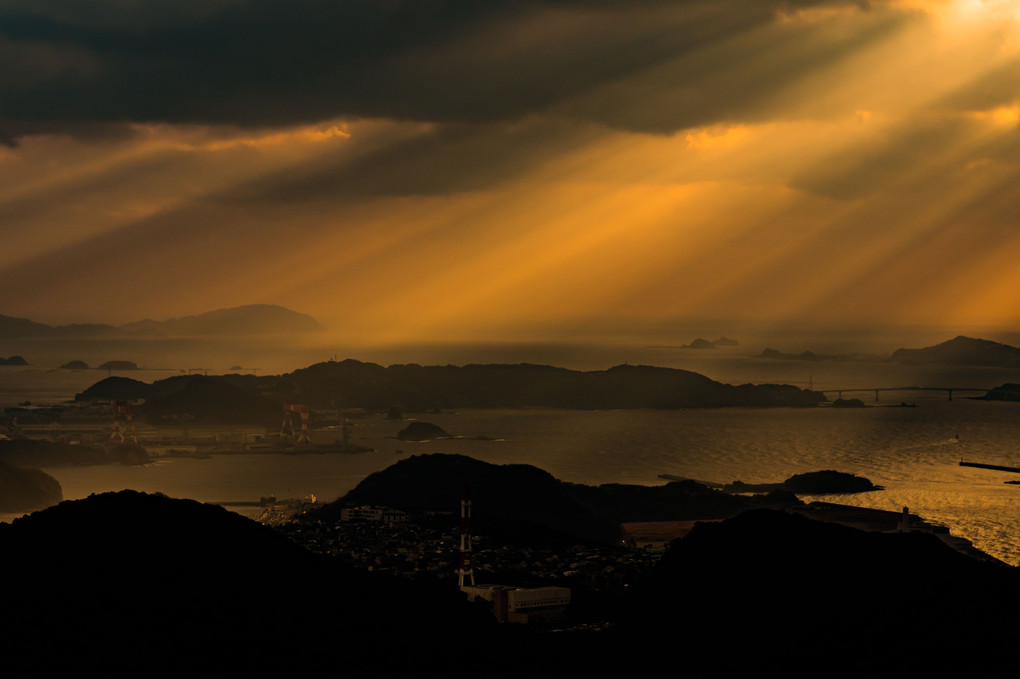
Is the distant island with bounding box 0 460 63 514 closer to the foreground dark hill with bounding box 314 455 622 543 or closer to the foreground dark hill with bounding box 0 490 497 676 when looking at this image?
the foreground dark hill with bounding box 314 455 622 543

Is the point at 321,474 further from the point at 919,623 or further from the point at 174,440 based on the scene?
the point at 919,623

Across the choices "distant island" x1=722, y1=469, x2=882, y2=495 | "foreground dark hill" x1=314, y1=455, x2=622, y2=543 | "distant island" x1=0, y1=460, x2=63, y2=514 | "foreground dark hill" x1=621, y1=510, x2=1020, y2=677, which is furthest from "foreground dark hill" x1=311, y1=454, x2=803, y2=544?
"foreground dark hill" x1=621, y1=510, x2=1020, y2=677

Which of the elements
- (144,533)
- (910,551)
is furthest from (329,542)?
(910,551)

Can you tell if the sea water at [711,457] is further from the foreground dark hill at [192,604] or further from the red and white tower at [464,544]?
the foreground dark hill at [192,604]

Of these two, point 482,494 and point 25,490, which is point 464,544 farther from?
point 25,490

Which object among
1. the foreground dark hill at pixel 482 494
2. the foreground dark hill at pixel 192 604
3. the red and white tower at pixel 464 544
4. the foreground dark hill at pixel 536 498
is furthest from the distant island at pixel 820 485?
the foreground dark hill at pixel 192 604

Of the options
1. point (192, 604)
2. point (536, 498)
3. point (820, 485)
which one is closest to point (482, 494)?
point (536, 498)

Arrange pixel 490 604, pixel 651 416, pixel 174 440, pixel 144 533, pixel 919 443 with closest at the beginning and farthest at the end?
pixel 144 533 < pixel 490 604 < pixel 919 443 < pixel 174 440 < pixel 651 416
